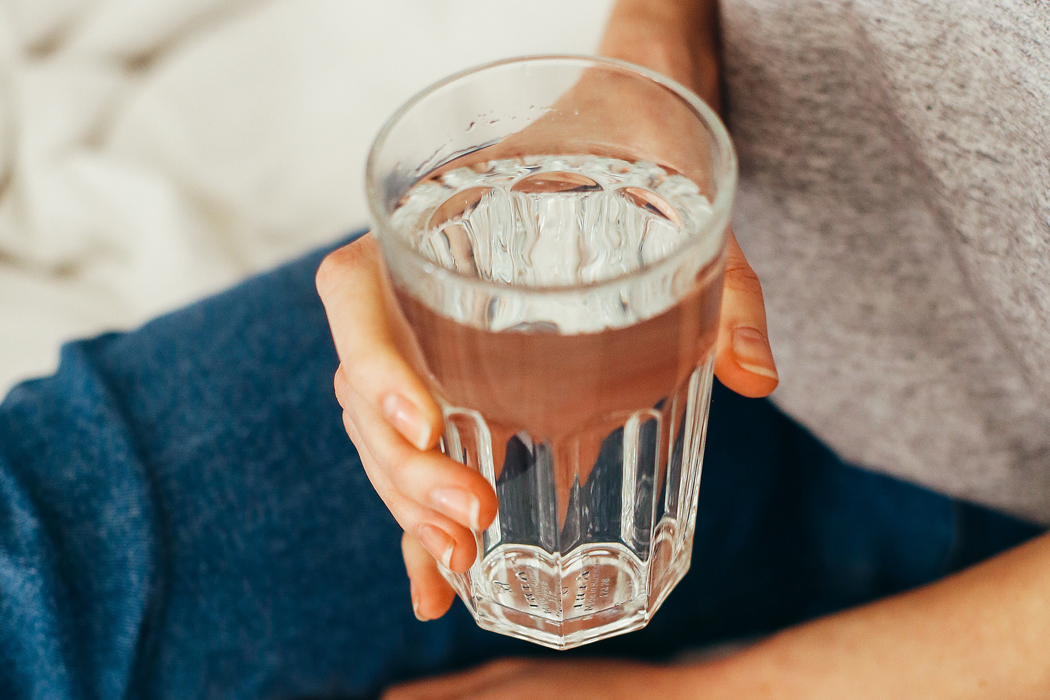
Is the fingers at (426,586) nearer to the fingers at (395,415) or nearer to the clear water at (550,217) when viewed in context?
the fingers at (395,415)

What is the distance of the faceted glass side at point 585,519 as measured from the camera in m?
0.38

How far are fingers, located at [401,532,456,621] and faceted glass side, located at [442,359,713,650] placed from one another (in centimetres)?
3

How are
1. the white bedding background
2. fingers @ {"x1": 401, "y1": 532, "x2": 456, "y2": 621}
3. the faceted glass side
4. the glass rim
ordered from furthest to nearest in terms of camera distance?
1. the white bedding background
2. fingers @ {"x1": 401, "y1": 532, "x2": 456, "y2": 621}
3. the faceted glass side
4. the glass rim

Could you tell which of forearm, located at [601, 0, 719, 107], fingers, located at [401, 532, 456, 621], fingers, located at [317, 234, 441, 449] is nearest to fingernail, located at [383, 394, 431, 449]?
fingers, located at [317, 234, 441, 449]

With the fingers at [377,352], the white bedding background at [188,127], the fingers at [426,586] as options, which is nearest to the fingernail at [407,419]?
the fingers at [377,352]

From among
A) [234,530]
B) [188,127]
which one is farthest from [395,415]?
[188,127]

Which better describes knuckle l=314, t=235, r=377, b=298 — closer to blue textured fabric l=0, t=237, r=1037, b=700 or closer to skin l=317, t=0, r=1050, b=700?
skin l=317, t=0, r=1050, b=700

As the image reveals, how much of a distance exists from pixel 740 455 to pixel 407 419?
0.39m

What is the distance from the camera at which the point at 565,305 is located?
0.28m

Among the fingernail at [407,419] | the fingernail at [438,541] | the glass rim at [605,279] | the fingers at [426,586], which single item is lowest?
the fingers at [426,586]

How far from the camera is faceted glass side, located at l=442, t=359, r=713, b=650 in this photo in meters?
0.38

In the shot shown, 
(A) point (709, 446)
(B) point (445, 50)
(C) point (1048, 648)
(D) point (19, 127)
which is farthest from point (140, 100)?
(C) point (1048, 648)

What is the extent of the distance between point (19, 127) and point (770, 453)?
85 cm

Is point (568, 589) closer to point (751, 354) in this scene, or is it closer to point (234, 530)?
point (751, 354)
